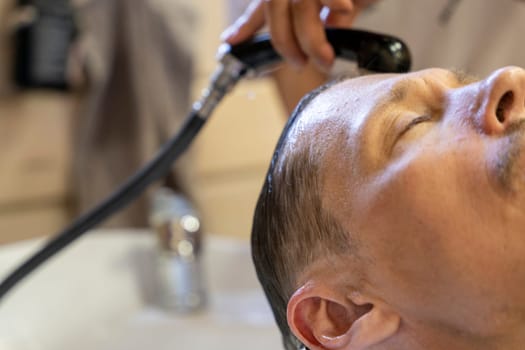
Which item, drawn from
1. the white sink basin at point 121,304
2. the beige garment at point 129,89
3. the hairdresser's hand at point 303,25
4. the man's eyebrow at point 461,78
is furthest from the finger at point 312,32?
the beige garment at point 129,89

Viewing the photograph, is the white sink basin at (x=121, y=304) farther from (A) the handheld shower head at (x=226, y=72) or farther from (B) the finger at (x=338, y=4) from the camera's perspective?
(B) the finger at (x=338, y=4)

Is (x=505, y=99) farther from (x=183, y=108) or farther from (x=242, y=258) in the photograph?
(x=183, y=108)

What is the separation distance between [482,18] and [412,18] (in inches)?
3.6

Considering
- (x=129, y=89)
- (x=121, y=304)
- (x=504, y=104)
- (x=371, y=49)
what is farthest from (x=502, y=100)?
(x=129, y=89)

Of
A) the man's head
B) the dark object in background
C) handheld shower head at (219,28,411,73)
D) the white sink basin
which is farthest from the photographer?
the dark object in background

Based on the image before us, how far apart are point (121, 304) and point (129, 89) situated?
0.34 meters

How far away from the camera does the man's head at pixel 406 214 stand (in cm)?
41

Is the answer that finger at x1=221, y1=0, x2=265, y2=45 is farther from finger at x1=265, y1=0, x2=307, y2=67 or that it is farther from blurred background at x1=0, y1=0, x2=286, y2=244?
blurred background at x1=0, y1=0, x2=286, y2=244

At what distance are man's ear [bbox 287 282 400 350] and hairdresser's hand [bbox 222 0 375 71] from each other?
0.67ft

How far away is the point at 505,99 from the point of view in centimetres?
44

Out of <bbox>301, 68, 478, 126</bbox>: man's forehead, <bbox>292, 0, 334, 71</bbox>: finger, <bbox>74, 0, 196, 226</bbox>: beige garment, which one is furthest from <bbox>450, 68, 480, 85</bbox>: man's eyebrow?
<bbox>74, 0, 196, 226</bbox>: beige garment

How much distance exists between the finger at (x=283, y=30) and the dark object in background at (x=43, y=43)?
19.8 inches

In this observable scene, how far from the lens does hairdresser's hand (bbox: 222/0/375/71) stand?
1.90 feet

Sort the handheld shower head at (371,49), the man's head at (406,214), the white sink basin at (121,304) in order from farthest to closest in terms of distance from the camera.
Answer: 1. the white sink basin at (121,304)
2. the handheld shower head at (371,49)
3. the man's head at (406,214)
